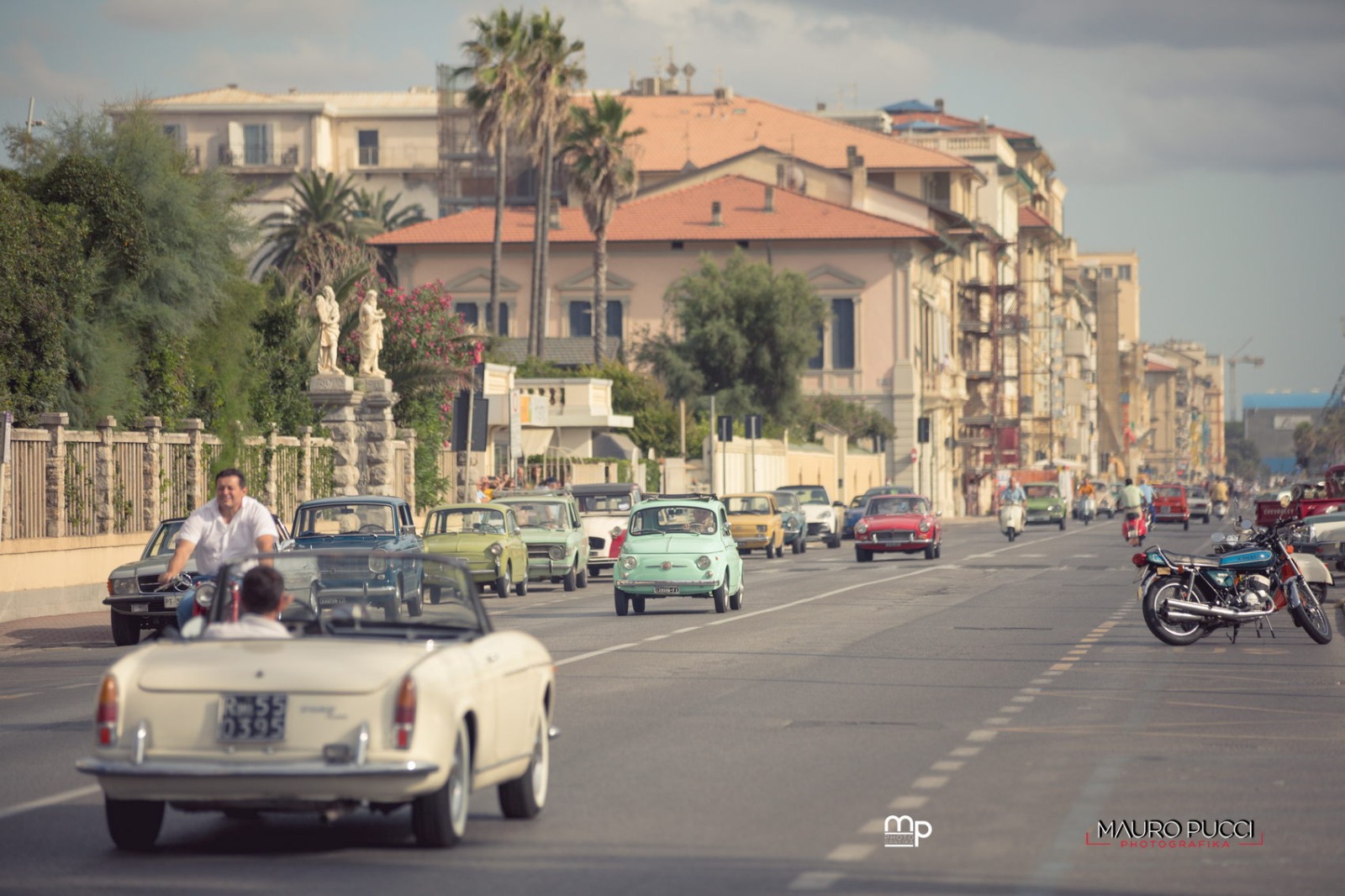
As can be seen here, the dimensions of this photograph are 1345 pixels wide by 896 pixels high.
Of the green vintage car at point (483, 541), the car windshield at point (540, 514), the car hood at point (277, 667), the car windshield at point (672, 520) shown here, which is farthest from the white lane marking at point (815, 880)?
the car windshield at point (540, 514)

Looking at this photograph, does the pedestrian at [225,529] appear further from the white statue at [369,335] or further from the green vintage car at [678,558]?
the white statue at [369,335]

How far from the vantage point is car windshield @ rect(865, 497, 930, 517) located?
4531 centimetres

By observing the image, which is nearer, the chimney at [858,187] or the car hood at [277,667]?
the car hood at [277,667]

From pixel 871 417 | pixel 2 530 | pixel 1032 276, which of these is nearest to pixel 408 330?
pixel 2 530

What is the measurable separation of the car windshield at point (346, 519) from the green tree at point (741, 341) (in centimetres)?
5435

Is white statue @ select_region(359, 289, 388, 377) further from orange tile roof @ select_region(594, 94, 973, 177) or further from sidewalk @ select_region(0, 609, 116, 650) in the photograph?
orange tile roof @ select_region(594, 94, 973, 177)

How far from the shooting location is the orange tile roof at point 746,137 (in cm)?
10094

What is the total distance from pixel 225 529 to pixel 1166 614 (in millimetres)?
10852

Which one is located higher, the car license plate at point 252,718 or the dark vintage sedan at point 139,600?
the car license plate at point 252,718

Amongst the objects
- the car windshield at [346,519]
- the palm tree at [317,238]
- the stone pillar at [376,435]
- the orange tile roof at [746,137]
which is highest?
the orange tile roof at [746,137]

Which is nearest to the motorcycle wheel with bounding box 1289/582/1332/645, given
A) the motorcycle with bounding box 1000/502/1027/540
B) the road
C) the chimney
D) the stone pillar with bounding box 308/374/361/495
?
the road

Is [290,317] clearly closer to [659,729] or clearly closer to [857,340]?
[659,729]

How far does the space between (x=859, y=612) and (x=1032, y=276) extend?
384ft

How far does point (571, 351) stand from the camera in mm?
85062
